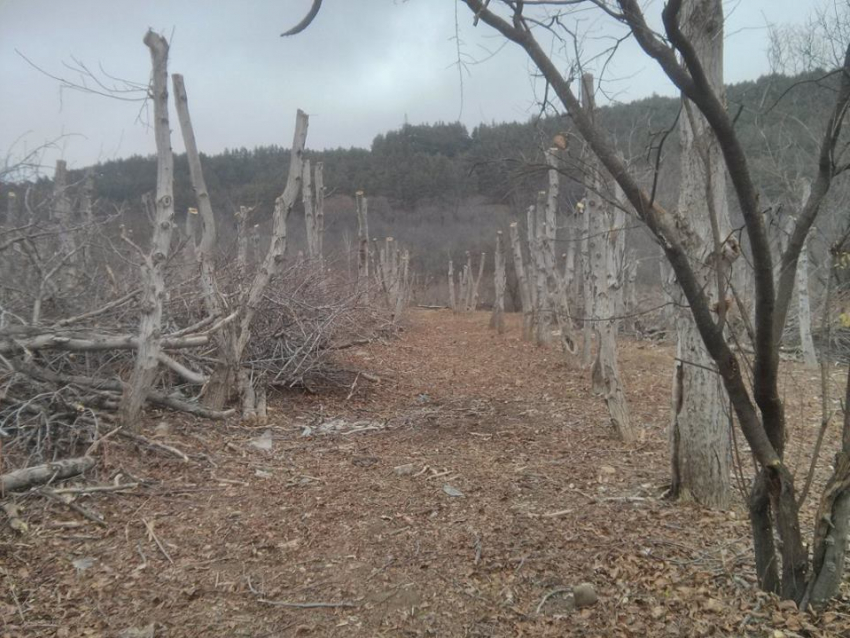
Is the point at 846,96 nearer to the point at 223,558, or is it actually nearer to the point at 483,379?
the point at 223,558

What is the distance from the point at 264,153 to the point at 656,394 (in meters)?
30.3

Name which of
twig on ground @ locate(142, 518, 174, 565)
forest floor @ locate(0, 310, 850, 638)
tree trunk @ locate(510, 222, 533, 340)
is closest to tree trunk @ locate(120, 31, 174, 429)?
forest floor @ locate(0, 310, 850, 638)

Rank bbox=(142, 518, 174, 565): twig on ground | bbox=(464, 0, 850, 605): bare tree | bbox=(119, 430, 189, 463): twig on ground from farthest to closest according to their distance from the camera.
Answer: bbox=(119, 430, 189, 463): twig on ground, bbox=(142, 518, 174, 565): twig on ground, bbox=(464, 0, 850, 605): bare tree

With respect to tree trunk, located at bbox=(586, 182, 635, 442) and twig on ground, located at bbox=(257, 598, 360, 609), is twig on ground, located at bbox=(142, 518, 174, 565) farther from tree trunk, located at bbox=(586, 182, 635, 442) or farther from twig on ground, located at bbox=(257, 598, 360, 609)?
tree trunk, located at bbox=(586, 182, 635, 442)

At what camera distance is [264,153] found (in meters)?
34.9

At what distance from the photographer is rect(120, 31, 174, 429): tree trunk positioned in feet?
16.8

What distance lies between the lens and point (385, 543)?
379 cm

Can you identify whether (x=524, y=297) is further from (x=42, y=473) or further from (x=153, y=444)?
(x=42, y=473)

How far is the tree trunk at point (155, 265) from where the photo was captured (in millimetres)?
5133

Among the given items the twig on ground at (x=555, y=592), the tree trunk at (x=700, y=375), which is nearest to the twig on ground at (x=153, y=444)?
the twig on ground at (x=555, y=592)

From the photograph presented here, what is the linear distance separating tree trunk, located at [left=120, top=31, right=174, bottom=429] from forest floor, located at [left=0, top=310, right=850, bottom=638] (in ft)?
1.41

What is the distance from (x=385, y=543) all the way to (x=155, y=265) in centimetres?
290

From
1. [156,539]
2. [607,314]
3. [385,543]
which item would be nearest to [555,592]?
[385,543]

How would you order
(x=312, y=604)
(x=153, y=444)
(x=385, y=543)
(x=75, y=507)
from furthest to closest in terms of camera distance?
(x=153, y=444), (x=75, y=507), (x=385, y=543), (x=312, y=604)
